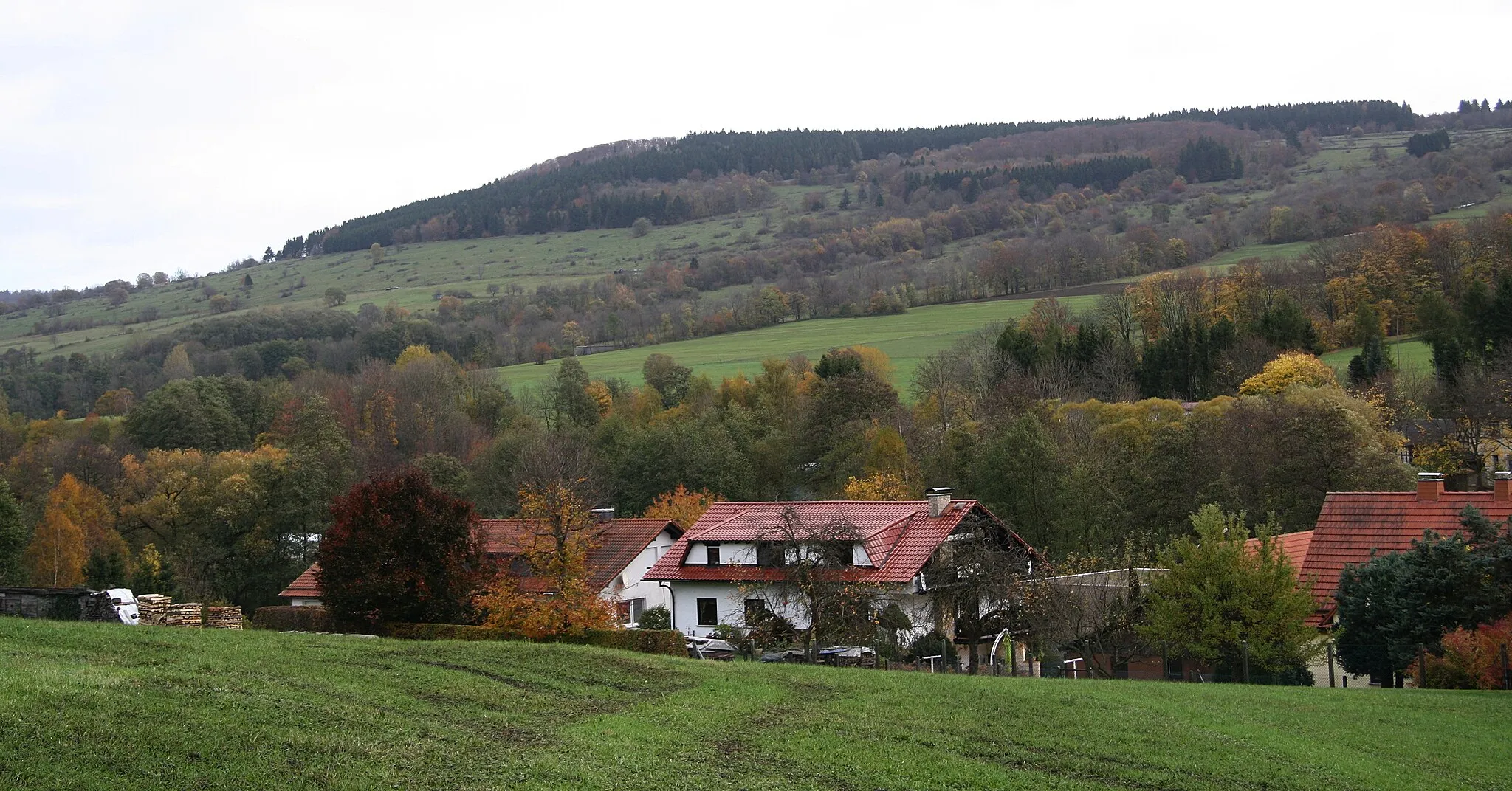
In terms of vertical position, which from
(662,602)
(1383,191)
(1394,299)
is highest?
(1383,191)

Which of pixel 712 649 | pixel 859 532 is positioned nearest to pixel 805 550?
pixel 859 532

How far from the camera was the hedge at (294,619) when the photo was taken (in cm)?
3706

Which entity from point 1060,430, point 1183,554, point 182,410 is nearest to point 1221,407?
point 1060,430

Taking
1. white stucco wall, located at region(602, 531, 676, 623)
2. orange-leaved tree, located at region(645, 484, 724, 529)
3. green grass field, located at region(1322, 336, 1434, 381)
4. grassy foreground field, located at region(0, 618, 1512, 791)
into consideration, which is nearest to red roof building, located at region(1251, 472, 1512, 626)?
grassy foreground field, located at region(0, 618, 1512, 791)

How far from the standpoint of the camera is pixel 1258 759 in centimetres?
1916

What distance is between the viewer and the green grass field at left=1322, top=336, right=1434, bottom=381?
89438mm

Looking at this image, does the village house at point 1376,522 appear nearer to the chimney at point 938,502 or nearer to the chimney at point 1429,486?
the chimney at point 1429,486

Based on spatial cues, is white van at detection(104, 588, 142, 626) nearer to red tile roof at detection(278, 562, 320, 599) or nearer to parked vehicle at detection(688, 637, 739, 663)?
parked vehicle at detection(688, 637, 739, 663)

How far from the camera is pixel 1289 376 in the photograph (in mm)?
79875

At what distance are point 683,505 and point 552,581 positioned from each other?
117ft

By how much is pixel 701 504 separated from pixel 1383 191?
367 feet

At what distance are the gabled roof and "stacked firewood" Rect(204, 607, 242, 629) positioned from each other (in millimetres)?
16661

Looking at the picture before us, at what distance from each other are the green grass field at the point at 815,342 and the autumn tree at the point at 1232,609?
70.8 metres

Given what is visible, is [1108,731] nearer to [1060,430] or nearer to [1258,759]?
[1258,759]
